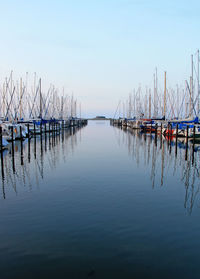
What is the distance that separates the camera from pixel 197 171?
69.5ft

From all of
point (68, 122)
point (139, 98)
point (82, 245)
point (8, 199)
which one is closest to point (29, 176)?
point (8, 199)

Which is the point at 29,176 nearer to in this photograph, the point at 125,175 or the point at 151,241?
the point at 125,175

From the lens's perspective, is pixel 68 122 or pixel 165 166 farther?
pixel 68 122

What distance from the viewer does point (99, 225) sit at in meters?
10.4

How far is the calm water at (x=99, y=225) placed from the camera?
745 cm

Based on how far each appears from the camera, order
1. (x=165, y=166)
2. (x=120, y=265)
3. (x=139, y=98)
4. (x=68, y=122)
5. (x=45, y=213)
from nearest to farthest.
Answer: (x=120, y=265), (x=45, y=213), (x=165, y=166), (x=139, y=98), (x=68, y=122)

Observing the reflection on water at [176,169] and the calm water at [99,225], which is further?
the reflection on water at [176,169]

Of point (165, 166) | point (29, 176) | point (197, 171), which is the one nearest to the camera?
point (29, 176)

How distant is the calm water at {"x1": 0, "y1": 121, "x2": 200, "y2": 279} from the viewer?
7445 mm

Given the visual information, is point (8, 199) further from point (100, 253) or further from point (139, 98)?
point (139, 98)

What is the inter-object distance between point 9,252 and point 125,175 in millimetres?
12799

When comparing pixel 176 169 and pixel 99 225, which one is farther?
pixel 176 169

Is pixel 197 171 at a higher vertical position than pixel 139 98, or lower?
lower

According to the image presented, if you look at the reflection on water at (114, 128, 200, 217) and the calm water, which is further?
the reflection on water at (114, 128, 200, 217)
